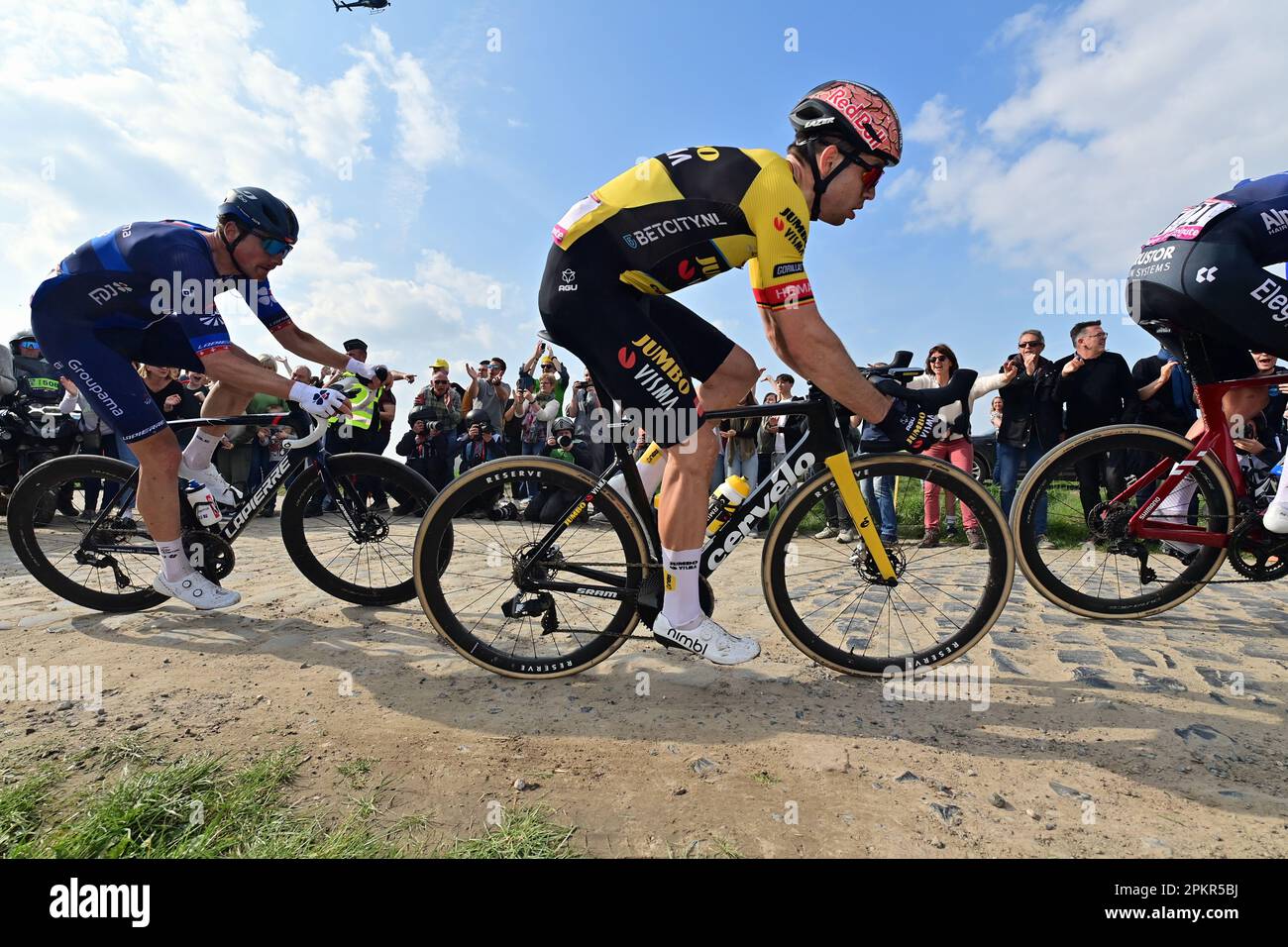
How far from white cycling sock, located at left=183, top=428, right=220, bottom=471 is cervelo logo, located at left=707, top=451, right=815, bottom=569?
350 cm

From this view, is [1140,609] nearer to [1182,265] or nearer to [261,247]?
[1182,265]

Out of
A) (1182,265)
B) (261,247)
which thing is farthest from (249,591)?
(1182,265)

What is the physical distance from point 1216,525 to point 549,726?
3.92 metres

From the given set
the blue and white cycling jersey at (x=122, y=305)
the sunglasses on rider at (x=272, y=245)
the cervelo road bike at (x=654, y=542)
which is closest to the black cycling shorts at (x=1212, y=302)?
the cervelo road bike at (x=654, y=542)

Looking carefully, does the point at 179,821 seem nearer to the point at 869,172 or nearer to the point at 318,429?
the point at 318,429

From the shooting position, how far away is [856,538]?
308 cm

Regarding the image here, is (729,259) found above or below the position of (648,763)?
above

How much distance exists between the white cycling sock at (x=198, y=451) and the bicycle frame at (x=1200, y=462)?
5863 mm

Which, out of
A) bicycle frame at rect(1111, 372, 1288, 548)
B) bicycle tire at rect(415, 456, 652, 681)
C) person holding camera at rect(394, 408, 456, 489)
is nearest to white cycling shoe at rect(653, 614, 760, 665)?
bicycle tire at rect(415, 456, 652, 681)

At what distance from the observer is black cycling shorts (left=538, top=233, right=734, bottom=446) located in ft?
8.74

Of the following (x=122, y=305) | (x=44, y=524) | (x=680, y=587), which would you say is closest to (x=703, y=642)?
(x=680, y=587)

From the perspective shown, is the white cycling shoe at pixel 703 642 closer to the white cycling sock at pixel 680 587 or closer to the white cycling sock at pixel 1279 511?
the white cycling sock at pixel 680 587
